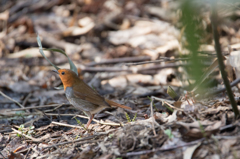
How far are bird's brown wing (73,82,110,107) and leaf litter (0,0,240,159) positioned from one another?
0.99 feet

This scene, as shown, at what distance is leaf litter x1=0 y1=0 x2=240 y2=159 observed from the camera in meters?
2.16

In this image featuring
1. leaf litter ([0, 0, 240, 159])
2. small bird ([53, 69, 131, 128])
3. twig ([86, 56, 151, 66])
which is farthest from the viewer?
twig ([86, 56, 151, 66])

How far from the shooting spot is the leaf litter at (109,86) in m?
2.16

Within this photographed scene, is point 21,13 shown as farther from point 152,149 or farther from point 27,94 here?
point 152,149

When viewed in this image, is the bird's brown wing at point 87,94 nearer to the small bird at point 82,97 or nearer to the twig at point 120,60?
the small bird at point 82,97

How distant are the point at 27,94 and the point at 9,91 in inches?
17.0

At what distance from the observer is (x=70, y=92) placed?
3.65 meters

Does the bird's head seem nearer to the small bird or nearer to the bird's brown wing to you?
the small bird

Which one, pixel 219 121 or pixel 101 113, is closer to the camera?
pixel 219 121

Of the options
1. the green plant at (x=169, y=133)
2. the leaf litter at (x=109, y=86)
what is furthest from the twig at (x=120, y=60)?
the green plant at (x=169, y=133)

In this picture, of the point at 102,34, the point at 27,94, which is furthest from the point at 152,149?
the point at 102,34

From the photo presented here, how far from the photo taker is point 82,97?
3.55 metres

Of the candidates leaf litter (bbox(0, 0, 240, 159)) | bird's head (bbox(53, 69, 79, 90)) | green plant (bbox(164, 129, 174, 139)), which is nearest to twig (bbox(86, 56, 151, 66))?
leaf litter (bbox(0, 0, 240, 159))

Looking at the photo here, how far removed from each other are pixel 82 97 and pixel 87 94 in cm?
8
